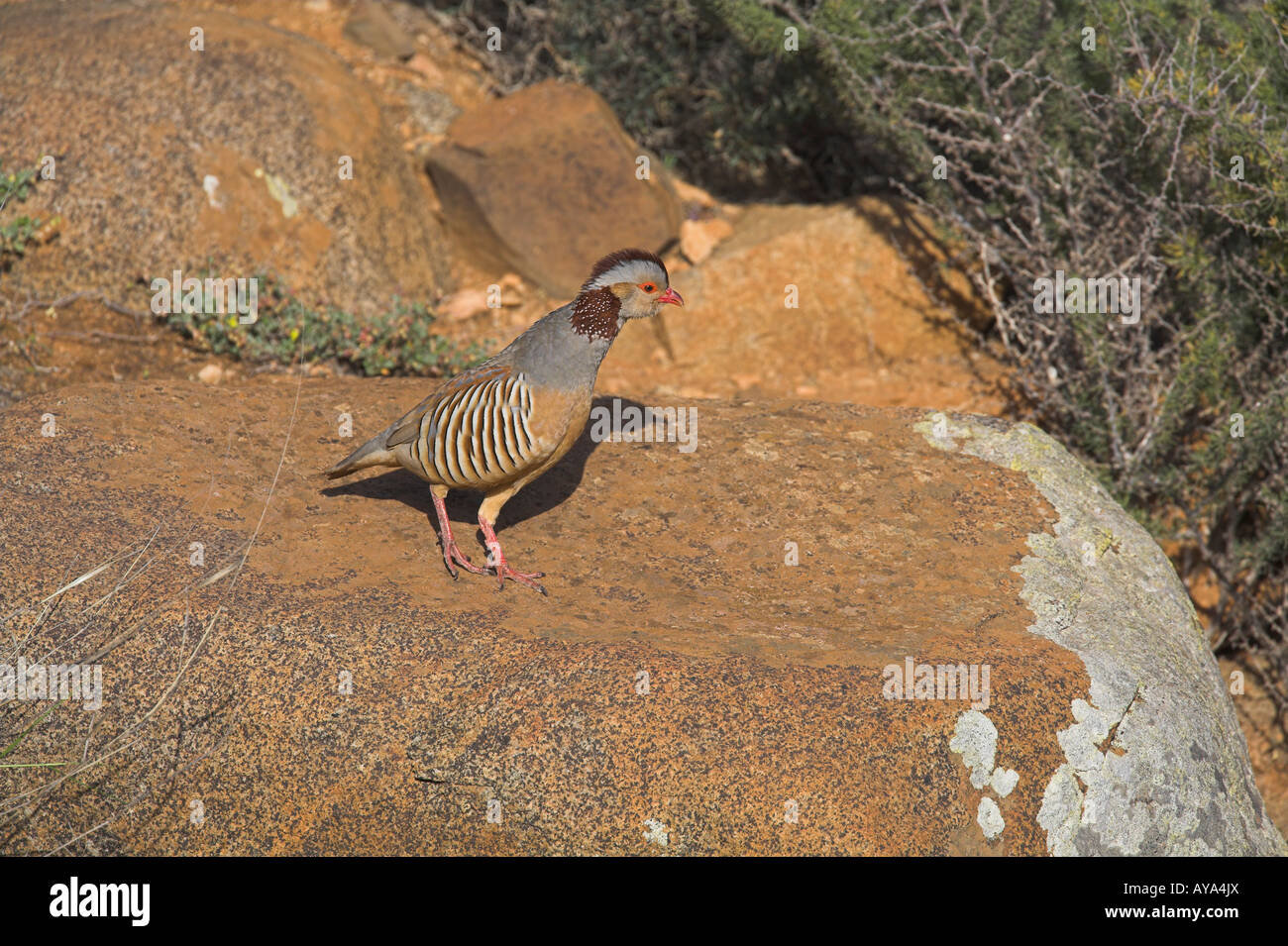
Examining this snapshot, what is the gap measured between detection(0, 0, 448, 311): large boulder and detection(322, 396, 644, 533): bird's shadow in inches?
162

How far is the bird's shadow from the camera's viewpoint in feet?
19.0

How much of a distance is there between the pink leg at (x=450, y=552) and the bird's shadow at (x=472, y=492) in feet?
1.27

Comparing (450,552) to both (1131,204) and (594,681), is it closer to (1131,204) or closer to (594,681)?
(594,681)

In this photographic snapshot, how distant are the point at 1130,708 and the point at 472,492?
335 cm

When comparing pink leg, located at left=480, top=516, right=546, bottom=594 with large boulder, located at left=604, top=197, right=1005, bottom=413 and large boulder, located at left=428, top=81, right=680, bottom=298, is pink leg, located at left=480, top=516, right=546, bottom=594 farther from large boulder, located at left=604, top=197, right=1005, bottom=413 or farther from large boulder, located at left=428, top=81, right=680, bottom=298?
large boulder, located at left=428, top=81, right=680, bottom=298

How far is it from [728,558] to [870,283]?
556 cm

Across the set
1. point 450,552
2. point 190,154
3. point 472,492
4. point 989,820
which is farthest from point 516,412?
point 190,154

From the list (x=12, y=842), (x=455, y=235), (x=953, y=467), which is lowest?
(x=455, y=235)

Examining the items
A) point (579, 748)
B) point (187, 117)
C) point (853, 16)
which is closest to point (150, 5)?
point (187, 117)

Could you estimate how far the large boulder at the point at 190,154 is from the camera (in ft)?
29.6

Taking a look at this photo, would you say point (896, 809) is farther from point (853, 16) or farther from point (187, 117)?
point (187, 117)

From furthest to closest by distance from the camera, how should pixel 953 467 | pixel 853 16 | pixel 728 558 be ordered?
pixel 853 16, pixel 953 467, pixel 728 558

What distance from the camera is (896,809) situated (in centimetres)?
425

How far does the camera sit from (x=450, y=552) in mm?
5176
